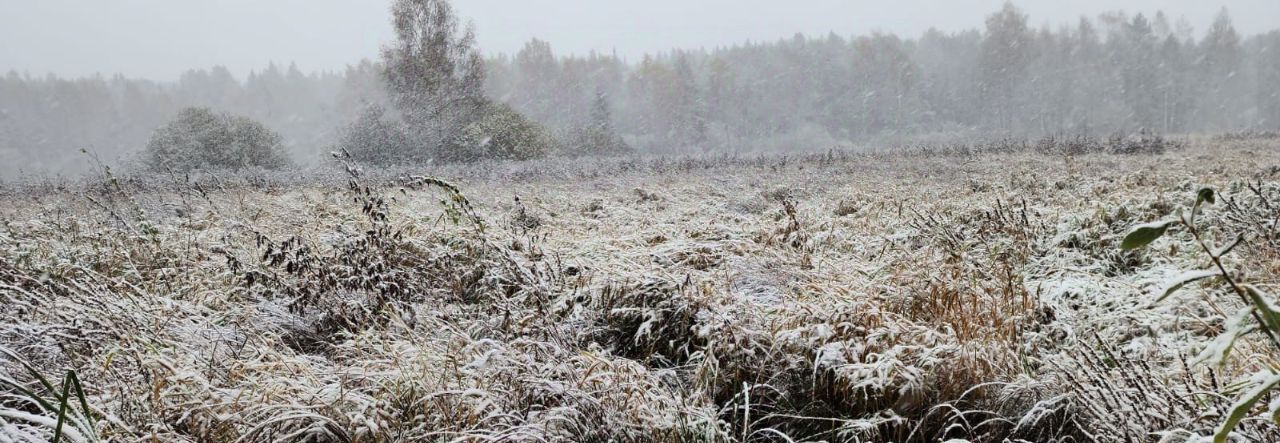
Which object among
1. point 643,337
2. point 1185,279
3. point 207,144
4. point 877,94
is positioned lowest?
point 643,337

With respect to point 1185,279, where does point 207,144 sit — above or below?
above

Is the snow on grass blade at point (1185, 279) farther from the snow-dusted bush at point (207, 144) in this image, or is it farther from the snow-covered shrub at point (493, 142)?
the snow-dusted bush at point (207, 144)

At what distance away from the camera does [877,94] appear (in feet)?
186

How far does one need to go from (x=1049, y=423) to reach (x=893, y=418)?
0.53m

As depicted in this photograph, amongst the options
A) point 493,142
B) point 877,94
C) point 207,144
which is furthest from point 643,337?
point 877,94

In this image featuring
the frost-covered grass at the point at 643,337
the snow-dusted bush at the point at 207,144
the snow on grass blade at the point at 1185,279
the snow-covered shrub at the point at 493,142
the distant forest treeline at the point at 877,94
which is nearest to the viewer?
the snow on grass blade at the point at 1185,279

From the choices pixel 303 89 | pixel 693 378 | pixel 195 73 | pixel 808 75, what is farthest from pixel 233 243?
pixel 195 73

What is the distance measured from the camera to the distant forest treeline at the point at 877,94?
165ft

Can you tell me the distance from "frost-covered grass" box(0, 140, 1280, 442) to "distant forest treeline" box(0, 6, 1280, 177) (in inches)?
1590

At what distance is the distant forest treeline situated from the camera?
50.4 m

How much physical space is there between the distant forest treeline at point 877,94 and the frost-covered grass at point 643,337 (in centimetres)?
4039

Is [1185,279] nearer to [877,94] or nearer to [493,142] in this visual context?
[493,142]

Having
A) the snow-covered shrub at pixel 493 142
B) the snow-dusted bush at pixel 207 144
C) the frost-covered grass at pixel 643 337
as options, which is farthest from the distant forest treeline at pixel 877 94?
the frost-covered grass at pixel 643 337

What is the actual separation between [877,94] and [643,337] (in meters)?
58.9
